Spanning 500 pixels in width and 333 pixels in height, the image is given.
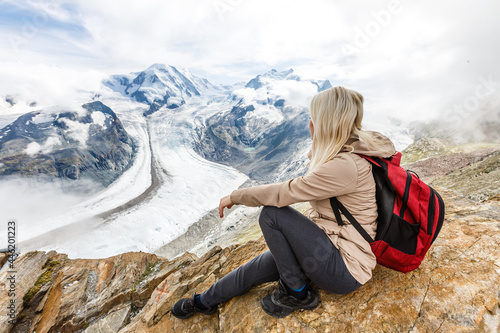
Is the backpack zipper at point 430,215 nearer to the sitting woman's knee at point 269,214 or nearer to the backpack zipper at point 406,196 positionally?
the backpack zipper at point 406,196


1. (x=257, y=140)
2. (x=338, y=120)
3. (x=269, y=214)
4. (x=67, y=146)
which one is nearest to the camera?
(x=338, y=120)

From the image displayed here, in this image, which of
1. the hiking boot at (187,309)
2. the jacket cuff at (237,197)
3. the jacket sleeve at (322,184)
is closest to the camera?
the jacket sleeve at (322,184)

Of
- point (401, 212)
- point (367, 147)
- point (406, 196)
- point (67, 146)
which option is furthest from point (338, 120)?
point (67, 146)

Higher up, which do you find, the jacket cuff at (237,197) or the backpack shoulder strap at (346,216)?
the jacket cuff at (237,197)

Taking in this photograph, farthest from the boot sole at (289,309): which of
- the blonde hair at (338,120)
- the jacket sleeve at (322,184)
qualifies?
the blonde hair at (338,120)

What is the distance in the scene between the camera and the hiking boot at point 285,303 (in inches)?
129

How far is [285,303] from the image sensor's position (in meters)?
3.34

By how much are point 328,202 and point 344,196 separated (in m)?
→ 0.22

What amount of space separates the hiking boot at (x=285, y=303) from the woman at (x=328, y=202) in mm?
87

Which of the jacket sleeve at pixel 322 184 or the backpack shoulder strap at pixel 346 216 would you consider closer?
the jacket sleeve at pixel 322 184

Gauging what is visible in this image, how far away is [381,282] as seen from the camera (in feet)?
11.6

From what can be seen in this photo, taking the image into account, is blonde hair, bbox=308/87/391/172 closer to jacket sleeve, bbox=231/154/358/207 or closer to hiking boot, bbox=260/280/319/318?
jacket sleeve, bbox=231/154/358/207

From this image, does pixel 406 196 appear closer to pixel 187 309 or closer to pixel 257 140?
pixel 187 309

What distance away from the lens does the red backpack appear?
262 cm
